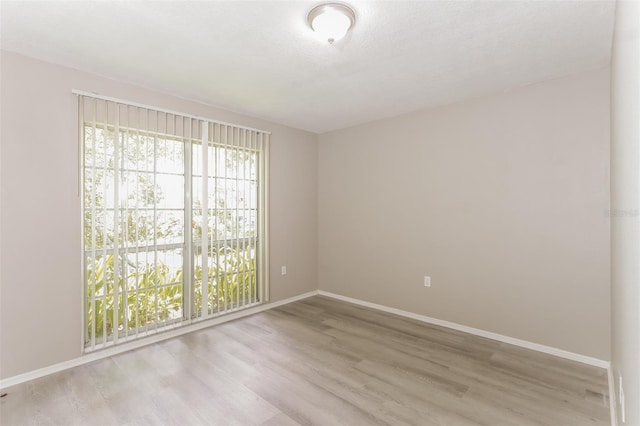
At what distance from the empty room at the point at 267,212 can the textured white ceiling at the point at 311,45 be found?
0.02m

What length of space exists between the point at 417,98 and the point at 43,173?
11.7ft

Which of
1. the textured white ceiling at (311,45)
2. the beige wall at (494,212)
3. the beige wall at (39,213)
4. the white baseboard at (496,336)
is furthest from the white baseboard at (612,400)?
the beige wall at (39,213)

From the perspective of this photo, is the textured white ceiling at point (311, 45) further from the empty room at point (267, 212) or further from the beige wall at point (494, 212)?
the beige wall at point (494, 212)

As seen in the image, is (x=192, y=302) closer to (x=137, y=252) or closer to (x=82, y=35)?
(x=137, y=252)

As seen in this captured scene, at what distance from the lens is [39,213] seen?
255 cm

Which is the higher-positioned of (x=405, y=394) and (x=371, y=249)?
(x=371, y=249)

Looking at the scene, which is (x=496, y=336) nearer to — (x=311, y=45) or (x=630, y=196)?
(x=630, y=196)

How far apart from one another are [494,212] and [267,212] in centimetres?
273

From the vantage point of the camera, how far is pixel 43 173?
2.57 meters

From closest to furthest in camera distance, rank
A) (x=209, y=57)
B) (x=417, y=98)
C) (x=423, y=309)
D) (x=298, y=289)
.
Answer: (x=209, y=57) → (x=417, y=98) → (x=423, y=309) → (x=298, y=289)

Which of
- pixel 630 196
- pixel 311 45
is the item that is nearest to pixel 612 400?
pixel 630 196

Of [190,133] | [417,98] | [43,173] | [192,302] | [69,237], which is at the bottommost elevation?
[192,302]

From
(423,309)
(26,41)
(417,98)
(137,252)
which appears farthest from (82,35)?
(423,309)

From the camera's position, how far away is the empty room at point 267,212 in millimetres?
2076
